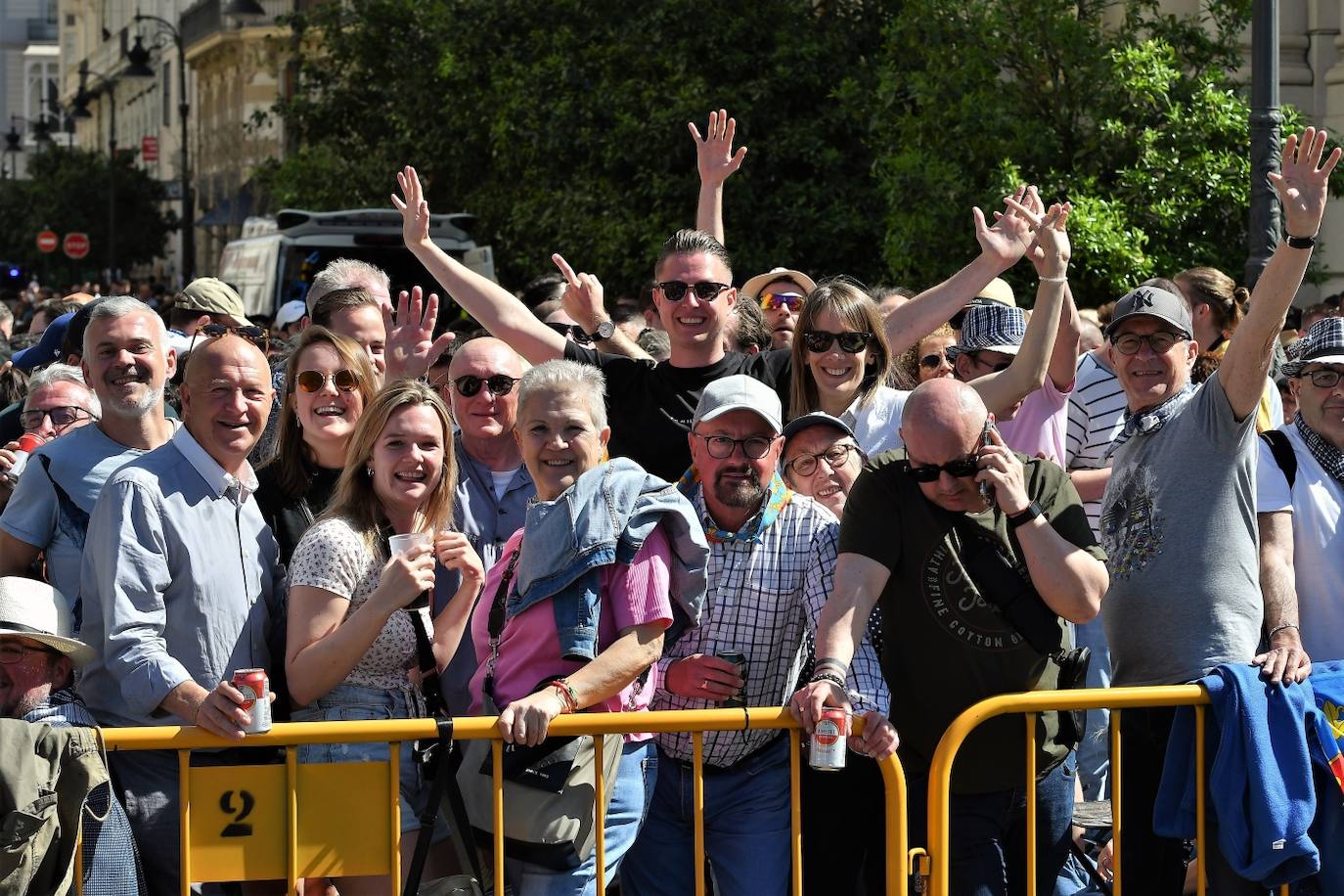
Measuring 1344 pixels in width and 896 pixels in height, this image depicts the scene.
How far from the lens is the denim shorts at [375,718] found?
443 cm

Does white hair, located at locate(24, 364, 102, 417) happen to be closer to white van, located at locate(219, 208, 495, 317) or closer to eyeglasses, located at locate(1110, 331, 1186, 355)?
eyeglasses, located at locate(1110, 331, 1186, 355)

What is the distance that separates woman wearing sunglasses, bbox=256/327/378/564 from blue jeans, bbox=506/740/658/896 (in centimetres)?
118

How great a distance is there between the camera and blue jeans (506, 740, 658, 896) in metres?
4.38

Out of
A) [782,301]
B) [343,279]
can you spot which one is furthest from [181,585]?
[782,301]

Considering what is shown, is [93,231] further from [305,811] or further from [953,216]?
[305,811]

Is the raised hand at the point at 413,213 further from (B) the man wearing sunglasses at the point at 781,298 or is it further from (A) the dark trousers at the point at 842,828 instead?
(A) the dark trousers at the point at 842,828

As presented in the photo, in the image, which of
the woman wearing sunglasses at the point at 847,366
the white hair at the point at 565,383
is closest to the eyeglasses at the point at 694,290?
the woman wearing sunglasses at the point at 847,366

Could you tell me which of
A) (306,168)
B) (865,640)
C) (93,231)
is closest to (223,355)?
(865,640)

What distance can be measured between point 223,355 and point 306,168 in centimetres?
2170

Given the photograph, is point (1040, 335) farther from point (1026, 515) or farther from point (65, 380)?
point (65, 380)

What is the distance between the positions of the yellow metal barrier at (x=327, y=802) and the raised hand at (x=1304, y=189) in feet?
6.12

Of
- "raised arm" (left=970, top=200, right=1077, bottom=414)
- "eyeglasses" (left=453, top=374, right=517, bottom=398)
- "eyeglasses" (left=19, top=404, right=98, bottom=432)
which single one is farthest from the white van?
"eyeglasses" (left=453, top=374, right=517, bottom=398)

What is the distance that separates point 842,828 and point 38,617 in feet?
7.11

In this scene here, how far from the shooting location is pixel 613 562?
439 centimetres
